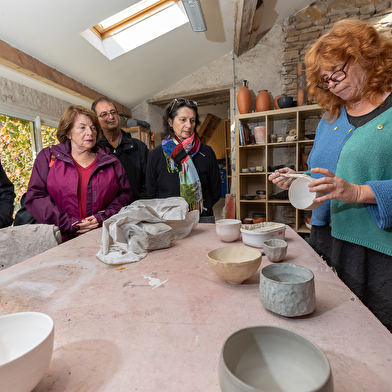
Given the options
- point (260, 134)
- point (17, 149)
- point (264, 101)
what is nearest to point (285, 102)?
point (264, 101)

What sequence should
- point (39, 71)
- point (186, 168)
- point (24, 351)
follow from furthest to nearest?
point (39, 71) < point (186, 168) < point (24, 351)

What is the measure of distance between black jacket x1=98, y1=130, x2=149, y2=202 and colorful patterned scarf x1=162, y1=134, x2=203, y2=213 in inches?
17.7

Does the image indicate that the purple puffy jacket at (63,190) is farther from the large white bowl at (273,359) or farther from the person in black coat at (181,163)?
the large white bowl at (273,359)

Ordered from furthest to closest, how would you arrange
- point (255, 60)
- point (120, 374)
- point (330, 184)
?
point (255, 60)
point (330, 184)
point (120, 374)

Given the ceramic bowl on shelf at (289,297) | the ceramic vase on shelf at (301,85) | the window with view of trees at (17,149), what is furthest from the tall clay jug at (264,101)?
the ceramic bowl on shelf at (289,297)

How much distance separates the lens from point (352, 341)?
528mm

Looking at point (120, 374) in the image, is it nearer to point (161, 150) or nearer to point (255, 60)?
point (161, 150)

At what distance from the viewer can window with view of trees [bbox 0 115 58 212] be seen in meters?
2.91

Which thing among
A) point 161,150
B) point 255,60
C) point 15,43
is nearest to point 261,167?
point 255,60

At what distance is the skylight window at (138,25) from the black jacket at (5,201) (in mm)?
2169

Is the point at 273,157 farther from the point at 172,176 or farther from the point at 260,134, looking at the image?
the point at 172,176

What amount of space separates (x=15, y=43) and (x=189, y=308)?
3.12 metres

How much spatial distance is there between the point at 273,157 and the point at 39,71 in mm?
3467

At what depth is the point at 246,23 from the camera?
324cm
